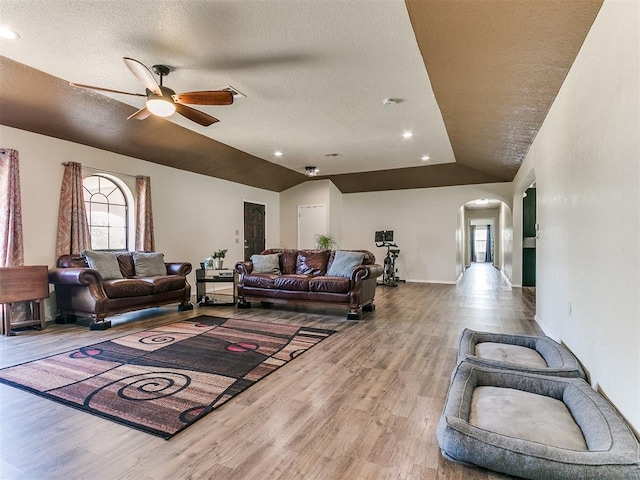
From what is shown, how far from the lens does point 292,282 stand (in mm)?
5117

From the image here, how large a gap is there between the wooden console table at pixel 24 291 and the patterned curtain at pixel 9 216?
0.73 ft

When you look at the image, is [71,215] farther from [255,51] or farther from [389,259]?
[389,259]

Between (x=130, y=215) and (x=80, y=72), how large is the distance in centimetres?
294

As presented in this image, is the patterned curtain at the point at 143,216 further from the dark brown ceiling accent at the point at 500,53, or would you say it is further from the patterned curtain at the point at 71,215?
the dark brown ceiling accent at the point at 500,53

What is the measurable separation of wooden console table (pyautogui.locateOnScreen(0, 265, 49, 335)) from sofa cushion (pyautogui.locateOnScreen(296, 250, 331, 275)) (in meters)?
3.42

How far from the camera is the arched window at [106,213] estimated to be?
214 inches

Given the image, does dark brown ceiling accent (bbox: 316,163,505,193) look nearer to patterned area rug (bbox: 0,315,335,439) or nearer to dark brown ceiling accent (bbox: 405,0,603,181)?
dark brown ceiling accent (bbox: 405,0,603,181)

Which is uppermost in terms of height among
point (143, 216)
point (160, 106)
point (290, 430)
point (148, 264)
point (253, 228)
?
point (160, 106)

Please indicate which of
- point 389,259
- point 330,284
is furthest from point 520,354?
point 389,259

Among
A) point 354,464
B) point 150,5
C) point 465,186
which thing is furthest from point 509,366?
point 465,186

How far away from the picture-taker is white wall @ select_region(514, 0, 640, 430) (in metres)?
1.68

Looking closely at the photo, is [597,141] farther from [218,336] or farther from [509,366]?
[218,336]

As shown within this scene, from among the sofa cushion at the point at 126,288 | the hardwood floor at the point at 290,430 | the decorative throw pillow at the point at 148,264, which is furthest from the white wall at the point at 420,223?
the sofa cushion at the point at 126,288

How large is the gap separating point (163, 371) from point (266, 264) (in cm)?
299
